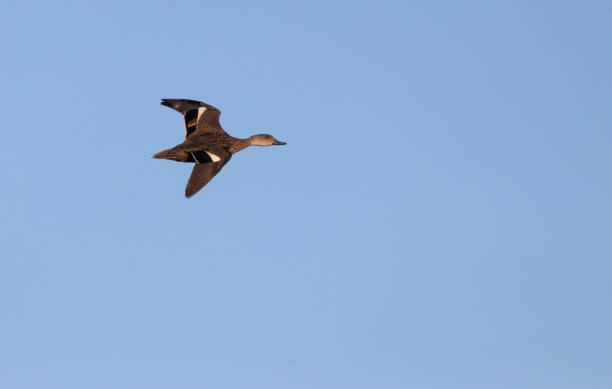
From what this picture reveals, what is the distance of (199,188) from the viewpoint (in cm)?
3166

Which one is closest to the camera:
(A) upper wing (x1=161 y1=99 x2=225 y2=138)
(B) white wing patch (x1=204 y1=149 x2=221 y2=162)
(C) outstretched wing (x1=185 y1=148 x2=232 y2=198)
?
(C) outstretched wing (x1=185 y1=148 x2=232 y2=198)

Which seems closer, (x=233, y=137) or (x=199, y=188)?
(x=199, y=188)

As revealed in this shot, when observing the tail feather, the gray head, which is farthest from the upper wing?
the tail feather

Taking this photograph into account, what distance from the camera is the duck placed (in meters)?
32.7

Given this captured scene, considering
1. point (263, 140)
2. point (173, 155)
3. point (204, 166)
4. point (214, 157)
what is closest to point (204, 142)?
point (214, 157)

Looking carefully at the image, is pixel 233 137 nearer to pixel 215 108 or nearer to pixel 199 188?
pixel 215 108

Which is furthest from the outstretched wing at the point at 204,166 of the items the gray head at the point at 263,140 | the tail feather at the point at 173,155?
the gray head at the point at 263,140

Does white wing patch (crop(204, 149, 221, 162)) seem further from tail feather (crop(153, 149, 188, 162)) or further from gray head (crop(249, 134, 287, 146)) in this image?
gray head (crop(249, 134, 287, 146))

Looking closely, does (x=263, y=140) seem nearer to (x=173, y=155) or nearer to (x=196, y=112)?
(x=196, y=112)

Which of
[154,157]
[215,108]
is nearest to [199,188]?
[154,157]

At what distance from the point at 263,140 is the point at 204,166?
429cm

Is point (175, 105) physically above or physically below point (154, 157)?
above

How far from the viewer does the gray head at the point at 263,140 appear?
3588 cm

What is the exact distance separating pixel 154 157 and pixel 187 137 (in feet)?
8.39
